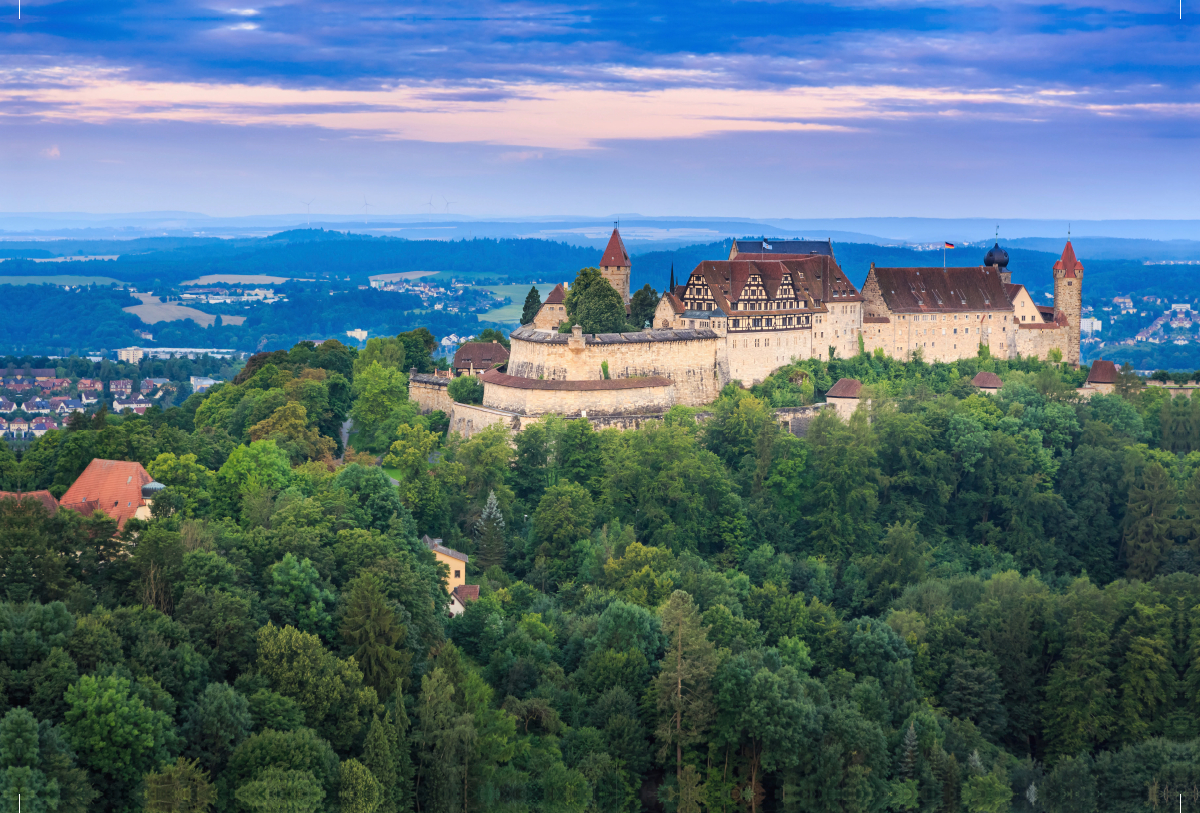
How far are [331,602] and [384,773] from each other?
7012 mm

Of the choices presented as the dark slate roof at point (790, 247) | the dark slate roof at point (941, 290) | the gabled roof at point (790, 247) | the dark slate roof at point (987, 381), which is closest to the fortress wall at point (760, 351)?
the dark slate roof at point (941, 290)

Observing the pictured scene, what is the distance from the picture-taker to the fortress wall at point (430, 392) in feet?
240

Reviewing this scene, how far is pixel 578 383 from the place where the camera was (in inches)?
2670

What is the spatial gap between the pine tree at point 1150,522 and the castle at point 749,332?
17969 millimetres

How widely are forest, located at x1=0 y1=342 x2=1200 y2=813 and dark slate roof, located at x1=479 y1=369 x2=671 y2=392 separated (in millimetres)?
2955

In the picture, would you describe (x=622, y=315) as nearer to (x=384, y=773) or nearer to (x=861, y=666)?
(x=861, y=666)

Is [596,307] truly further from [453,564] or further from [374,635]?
[374,635]

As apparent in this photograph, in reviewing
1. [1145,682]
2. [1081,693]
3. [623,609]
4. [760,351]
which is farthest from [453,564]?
[760,351]

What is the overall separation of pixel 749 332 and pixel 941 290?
15155mm

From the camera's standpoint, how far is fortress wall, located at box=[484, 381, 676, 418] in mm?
67125

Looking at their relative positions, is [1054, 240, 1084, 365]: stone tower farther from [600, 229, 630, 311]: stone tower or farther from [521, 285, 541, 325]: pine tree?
[521, 285, 541, 325]: pine tree

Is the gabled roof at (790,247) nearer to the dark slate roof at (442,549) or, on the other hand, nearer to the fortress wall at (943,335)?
the fortress wall at (943,335)

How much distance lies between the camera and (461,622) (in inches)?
1756

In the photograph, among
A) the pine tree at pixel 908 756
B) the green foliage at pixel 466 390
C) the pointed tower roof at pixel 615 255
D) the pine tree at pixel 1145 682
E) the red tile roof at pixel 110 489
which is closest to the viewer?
the pine tree at pixel 908 756
